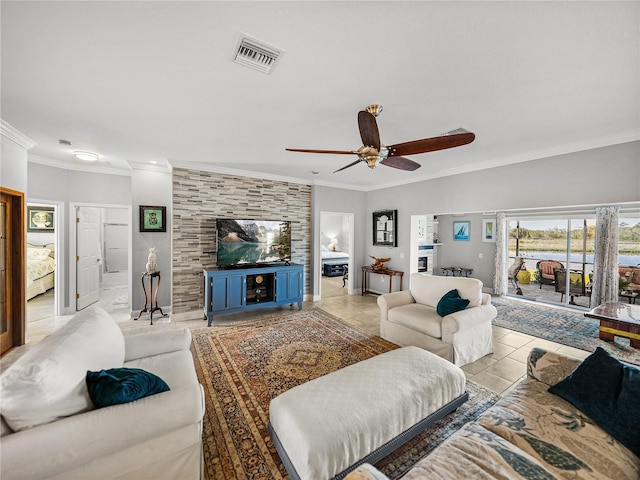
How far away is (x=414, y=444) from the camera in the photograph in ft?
5.88

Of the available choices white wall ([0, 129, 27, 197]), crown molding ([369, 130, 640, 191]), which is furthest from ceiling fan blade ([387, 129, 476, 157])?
white wall ([0, 129, 27, 197])

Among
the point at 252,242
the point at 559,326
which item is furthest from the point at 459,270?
the point at 252,242

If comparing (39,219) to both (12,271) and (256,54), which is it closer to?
(12,271)

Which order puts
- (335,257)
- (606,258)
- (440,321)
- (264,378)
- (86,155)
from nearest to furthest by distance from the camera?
1. (264,378)
2. (440,321)
3. (86,155)
4. (606,258)
5. (335,257)

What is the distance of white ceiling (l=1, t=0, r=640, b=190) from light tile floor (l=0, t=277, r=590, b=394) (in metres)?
2.67

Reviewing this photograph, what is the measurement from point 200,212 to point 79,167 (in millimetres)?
2285

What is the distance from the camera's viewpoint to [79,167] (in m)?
4.49

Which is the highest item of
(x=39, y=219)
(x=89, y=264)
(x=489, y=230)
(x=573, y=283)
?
(x=39, y=219)

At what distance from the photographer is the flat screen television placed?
4500 millimetres

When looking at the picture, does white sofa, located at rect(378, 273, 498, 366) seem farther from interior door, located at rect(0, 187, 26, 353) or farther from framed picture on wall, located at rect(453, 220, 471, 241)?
interior door, located at rect(0, 187, 26, 353)

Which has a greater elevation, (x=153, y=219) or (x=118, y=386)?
(x=153, y=219)

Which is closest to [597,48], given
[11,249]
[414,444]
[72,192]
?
[414,444]

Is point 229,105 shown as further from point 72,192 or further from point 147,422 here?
point 72,192

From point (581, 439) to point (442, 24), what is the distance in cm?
236
